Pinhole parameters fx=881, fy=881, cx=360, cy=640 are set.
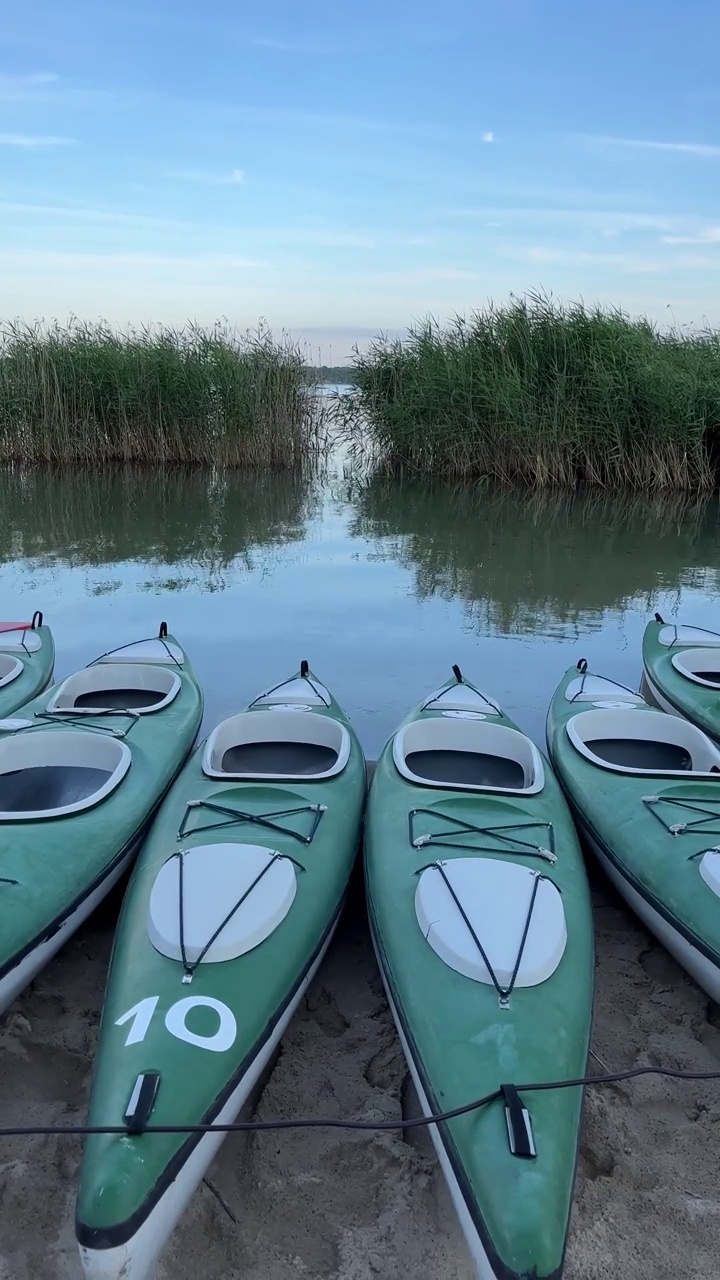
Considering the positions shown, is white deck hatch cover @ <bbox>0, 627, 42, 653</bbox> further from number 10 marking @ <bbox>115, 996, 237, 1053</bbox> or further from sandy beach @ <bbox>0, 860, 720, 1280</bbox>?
number 10 marking @ <bbox>115, 996, 237, 1053</bbox>

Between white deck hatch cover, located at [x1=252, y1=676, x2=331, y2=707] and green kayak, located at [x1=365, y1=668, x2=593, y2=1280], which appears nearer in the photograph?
green kayak, located at [x1=365, y1=668, x2=593, y2=1280]

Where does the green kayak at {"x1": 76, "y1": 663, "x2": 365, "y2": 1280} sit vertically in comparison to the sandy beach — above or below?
above

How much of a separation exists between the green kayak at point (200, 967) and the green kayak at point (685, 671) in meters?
1.75

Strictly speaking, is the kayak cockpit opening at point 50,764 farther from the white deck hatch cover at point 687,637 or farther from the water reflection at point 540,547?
the water reflection at point 540,547

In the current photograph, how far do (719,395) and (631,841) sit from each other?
355 inches

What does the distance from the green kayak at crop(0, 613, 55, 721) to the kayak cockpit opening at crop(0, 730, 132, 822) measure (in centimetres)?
67

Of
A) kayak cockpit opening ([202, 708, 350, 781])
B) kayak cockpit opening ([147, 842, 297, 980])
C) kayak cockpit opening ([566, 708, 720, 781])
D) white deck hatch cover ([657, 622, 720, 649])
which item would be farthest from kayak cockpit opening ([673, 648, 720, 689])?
kayak cockpit opening ([147, 842, 297, 980])

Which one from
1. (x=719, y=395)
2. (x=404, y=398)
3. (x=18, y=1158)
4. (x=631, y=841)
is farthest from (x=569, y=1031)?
(x=404, y=398)

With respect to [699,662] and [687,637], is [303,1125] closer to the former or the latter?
[699,662]

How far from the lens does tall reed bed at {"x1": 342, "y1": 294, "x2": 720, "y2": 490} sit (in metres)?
10.5

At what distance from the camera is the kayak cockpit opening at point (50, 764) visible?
3.26 meters

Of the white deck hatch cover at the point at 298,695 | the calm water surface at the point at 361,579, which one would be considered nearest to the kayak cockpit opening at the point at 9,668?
the calm water surface at the point at 361,579

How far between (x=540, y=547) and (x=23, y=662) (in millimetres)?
5553

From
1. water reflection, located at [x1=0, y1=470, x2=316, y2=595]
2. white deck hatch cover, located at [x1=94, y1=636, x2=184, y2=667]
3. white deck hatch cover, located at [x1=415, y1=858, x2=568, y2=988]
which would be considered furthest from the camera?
water reflection, located at [x1=0, y1=470, x2=316, y2=595]
